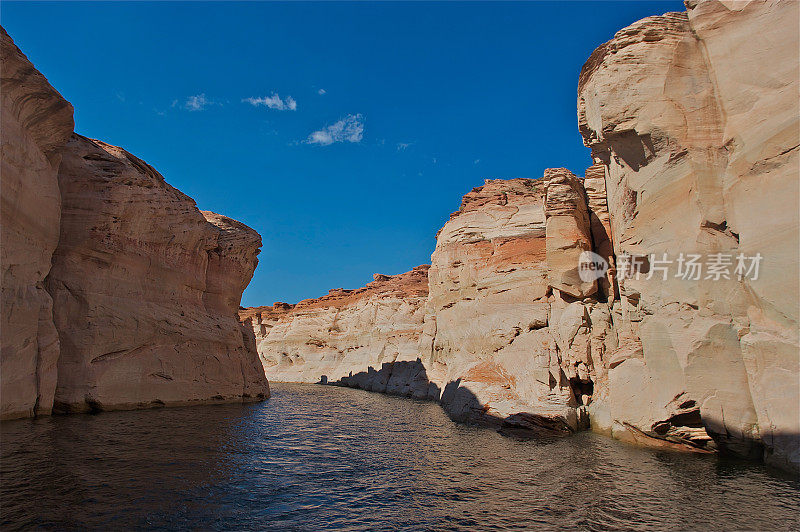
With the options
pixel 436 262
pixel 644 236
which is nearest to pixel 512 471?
pixel 644 236

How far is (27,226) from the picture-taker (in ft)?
44.4

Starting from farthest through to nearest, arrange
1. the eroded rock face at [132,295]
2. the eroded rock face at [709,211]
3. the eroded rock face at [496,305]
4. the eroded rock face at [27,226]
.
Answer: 1. the eroded rock face at [496,305]
2. the eroded rock face at [132,295]
3. the eroded rock face at [27,226]
4. the eroded rock face at [709,211]

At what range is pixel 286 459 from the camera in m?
10.5

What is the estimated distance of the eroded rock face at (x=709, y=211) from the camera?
29.3ft

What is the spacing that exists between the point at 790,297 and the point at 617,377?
5.57 metres

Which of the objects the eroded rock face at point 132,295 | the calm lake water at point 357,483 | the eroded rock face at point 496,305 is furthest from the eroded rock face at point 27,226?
the eroded rock face at point 496,305

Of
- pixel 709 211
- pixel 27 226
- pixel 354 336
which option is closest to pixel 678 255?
pixel 709 211

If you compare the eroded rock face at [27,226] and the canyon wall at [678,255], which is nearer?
the canyon wall at [678,255]

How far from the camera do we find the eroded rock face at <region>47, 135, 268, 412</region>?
15844 millimetres

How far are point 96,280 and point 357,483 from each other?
1430 centimetres

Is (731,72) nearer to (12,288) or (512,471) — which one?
(512,471)

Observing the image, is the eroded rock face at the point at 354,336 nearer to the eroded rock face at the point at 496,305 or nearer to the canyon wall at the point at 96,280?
the eroded rock face at the point at 496,305

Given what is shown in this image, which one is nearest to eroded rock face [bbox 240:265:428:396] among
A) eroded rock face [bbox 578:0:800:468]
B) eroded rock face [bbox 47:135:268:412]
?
eroded rock face [bbox 47:135:268:412]

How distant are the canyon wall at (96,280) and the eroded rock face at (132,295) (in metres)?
0.05
